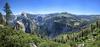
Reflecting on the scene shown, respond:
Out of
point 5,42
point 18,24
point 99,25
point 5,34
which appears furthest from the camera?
point 99,25

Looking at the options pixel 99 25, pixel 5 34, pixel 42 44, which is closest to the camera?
pixel 5 34

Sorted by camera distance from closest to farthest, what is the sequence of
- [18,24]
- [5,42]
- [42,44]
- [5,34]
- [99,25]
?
[5,42] < [5,34] < [42,44] < [18,24] < [99,25]

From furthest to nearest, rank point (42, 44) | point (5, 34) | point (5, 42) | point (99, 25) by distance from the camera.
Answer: point (99, 25), point (42, 44), point (5, 34), point (5, 42)

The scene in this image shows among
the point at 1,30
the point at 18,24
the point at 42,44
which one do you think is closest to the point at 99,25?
the point at 18,24

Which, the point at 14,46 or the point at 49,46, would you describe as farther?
the point at 49,46

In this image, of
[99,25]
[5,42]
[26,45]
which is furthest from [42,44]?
[99,25]

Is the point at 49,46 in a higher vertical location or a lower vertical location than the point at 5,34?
lower

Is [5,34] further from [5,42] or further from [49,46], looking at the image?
[49,46]

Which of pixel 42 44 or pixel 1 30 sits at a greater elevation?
pixel 1 30

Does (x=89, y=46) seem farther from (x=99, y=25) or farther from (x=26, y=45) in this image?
(x=99, y=25)
